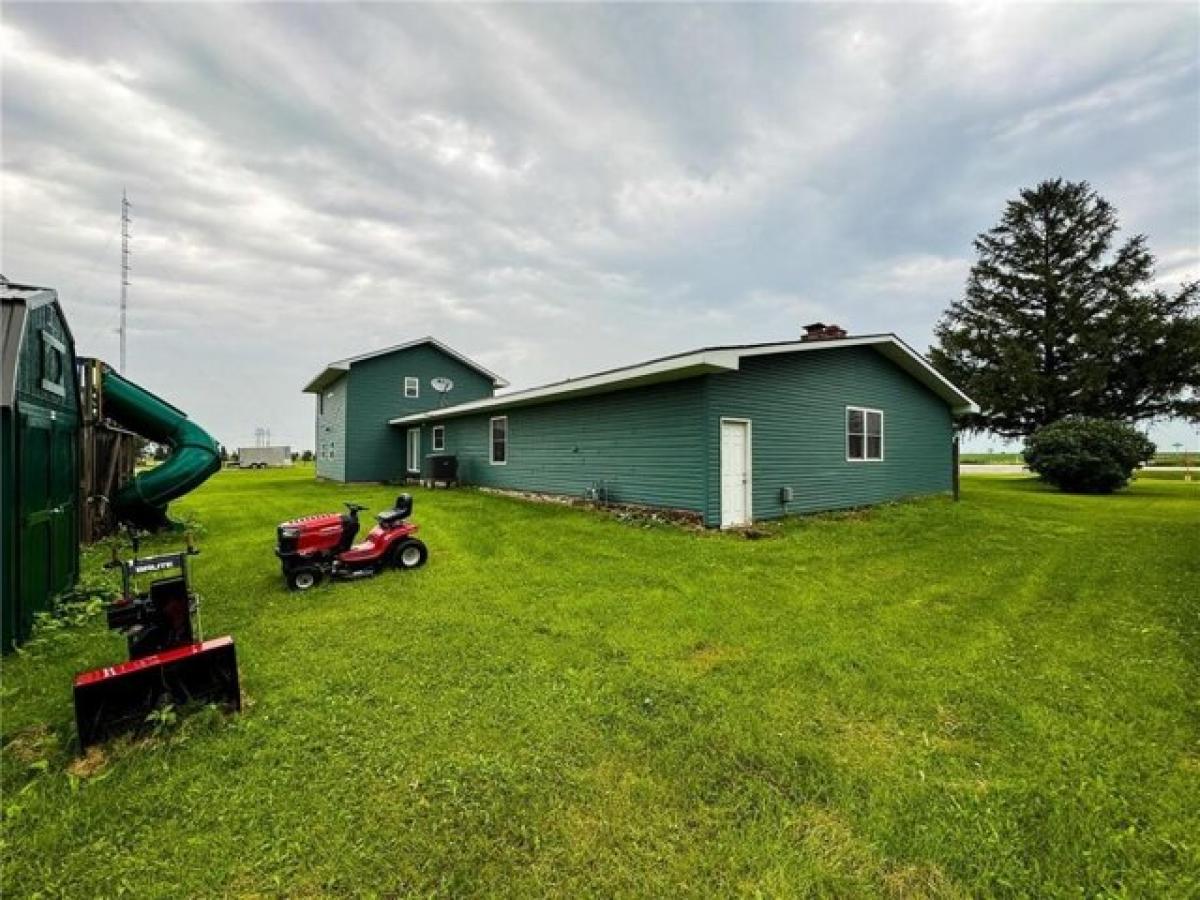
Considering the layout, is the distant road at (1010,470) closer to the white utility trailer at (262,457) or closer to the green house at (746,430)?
the green house at (746,430)

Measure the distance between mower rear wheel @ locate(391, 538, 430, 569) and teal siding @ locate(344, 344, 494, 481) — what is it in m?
15.4

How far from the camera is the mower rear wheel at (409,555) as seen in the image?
6.50 m

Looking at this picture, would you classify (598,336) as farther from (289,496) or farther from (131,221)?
(131,221)

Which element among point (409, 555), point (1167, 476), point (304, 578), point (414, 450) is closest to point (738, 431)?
point (409, 555)

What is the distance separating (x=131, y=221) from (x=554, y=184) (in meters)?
10.9

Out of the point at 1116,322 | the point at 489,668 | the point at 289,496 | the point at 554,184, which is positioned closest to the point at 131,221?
the point at 289,496

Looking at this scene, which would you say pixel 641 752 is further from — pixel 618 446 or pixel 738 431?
pixel 618 446

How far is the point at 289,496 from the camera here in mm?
15305

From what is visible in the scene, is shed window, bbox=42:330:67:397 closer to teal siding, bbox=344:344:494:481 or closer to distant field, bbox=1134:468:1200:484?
teal siding, bbox=344:344:494:481

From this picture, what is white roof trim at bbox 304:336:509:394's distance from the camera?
20.0 metres

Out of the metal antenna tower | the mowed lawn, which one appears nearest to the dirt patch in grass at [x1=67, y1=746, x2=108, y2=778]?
the mowed lawn

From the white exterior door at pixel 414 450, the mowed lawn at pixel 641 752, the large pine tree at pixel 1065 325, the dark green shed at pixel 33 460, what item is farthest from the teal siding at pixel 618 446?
the large pine tree at pixel 1065 325

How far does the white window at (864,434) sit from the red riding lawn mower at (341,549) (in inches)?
379

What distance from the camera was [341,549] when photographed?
20.0 feet
